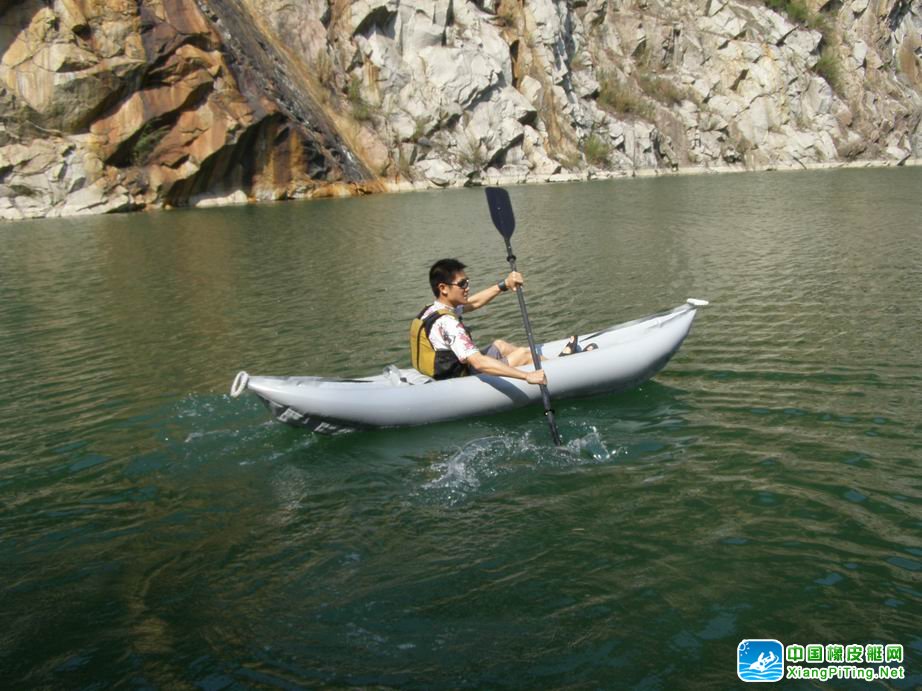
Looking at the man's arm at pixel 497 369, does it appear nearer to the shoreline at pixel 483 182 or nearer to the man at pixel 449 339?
the man at pixel 449 339

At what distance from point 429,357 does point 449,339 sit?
0.31m

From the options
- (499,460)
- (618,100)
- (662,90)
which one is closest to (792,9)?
(662,90)

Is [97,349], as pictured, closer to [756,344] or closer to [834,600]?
[756,344]

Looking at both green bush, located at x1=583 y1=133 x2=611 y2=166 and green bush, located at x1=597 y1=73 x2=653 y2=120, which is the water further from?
green bush, located at x1=597 y1=73 x2=653 y2=120

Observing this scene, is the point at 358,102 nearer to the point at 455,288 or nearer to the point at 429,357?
the point at 429,357

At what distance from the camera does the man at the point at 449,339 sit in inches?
261

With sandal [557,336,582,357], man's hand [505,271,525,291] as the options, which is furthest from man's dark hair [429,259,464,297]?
sandal [557,336,582,357]

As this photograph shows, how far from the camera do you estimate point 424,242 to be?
18.6 m

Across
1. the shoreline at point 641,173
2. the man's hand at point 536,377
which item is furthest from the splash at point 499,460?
the shoreline at point 641,173

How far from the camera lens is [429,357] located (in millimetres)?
6934

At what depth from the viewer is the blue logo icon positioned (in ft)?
11.7

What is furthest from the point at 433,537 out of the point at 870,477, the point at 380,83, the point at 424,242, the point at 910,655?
the point at 380,83

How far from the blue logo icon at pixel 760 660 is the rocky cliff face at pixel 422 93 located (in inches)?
1251

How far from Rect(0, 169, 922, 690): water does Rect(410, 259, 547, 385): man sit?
1.73 ft
